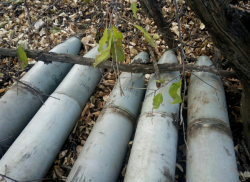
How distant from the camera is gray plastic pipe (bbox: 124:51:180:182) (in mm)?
1522

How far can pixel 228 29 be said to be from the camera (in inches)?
60.9

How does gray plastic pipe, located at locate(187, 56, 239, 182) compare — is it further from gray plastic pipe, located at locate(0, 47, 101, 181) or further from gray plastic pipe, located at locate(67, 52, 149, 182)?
gray plastic pipe, located at locate(0, 47, 101, 181)

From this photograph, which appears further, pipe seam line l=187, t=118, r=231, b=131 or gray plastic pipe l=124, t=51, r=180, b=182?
pipe seam line l=187, t=118, r=231, b=131

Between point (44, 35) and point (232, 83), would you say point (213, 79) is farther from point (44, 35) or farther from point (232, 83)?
point (44, 35)

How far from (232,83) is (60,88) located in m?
1.87

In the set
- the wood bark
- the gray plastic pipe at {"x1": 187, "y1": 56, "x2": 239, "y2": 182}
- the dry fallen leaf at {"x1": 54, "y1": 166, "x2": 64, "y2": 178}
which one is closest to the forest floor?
the dry fallen leaf at {"x1": 54, "y1": 166, "x2": 64, "y2": 178}

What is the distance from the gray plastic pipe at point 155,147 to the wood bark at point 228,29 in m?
0.44

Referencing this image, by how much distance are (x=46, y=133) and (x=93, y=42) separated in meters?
1.66

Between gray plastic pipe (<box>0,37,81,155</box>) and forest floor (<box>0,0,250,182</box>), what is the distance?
8.6 inches

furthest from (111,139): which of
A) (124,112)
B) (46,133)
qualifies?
(46,133)

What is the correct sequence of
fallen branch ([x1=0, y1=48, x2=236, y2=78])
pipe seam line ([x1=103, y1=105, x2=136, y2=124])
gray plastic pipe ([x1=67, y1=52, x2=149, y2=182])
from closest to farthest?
gray plastic pipe ([x1=67, y1=52, x2=149, y2=182]), pipe seam line ([x1=103, y1=105, x2=136, y2=124]), fallen branch ([x1=0, y1=48, x2=236, y2=78])

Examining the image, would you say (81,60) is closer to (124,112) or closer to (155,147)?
(124,112)

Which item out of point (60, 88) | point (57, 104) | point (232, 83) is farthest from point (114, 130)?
point (232, 83)

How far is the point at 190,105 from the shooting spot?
2002 mm
